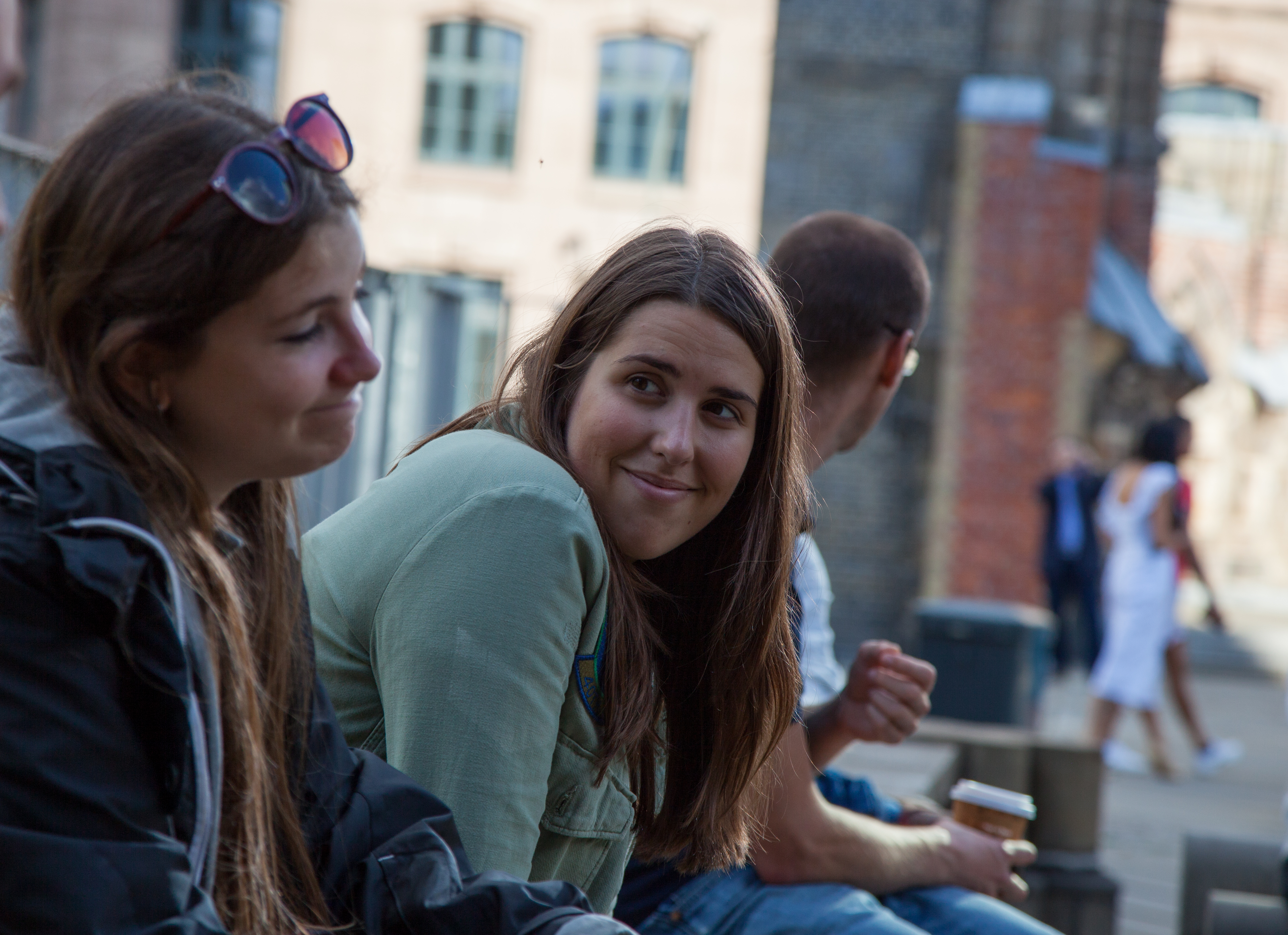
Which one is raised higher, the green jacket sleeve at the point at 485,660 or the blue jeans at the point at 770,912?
the green jacket sleeve at the point at 485,660

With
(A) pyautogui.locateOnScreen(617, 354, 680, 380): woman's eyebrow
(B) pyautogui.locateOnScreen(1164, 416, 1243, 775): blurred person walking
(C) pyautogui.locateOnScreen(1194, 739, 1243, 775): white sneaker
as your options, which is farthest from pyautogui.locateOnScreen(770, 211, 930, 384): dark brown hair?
(C) pyautogui.locateOnScreen(1194, 739, 1243, 775): white sneaker

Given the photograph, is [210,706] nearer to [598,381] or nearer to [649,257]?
[598,381]

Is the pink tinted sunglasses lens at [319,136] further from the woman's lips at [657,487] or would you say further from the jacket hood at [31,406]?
the woman's lips at [657,487]

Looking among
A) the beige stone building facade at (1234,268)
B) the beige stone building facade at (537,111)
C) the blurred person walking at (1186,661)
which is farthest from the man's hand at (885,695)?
the beige stone building facade at (1234,268)

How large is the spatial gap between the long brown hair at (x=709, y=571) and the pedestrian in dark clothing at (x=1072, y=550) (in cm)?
852

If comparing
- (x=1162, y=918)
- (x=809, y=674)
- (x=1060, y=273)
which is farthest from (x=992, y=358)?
(x=809, y=674)

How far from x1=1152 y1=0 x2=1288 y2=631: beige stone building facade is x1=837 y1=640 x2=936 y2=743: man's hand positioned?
663 inches

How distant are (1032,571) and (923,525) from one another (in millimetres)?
931

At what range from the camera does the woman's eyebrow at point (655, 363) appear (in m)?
1.98

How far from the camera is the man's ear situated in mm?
2900

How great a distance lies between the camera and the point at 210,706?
131 centimetres

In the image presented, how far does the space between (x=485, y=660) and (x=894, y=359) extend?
1.53 metres

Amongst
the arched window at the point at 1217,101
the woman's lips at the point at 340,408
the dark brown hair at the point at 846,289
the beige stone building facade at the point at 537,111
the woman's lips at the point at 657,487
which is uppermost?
the arched window at the point at 1217,101

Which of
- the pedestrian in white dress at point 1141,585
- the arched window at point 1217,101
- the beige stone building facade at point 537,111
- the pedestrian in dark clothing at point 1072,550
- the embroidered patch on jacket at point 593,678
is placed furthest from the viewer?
the arched window at point 1217,101
